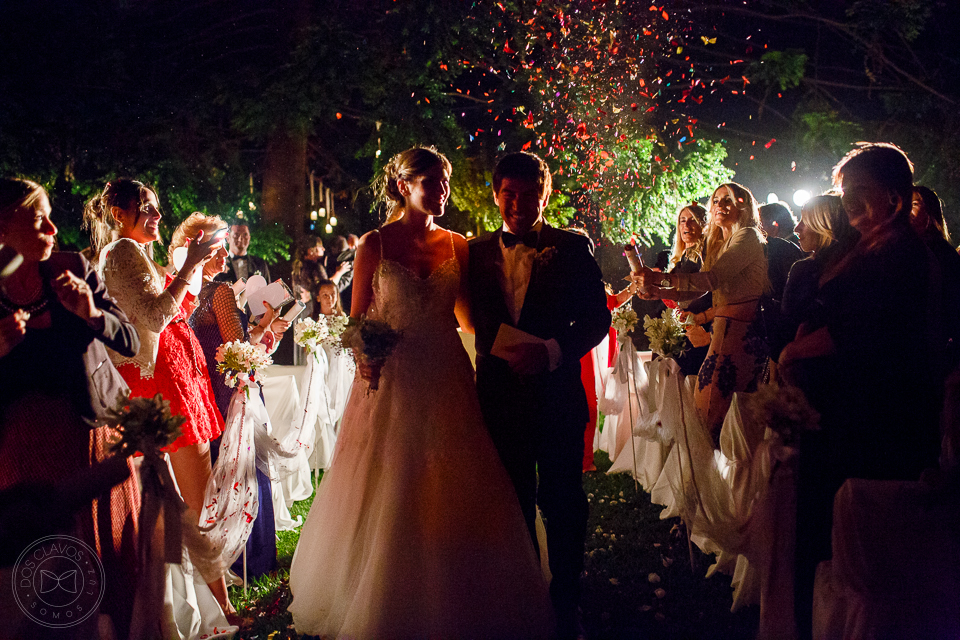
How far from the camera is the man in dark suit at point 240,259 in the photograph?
27.6ft

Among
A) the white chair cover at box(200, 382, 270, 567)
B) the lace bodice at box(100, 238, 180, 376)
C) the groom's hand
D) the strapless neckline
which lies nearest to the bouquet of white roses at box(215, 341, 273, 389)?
the white chair cover at box(200, 382, 270, 567)

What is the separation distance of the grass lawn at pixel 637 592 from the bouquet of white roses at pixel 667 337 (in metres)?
1.21

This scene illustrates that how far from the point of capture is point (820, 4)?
1369 cm

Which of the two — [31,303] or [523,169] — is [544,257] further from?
[31,303]

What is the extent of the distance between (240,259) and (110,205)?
6461 mm

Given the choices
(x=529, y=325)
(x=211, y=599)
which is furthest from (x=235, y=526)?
(x=529, y=325)

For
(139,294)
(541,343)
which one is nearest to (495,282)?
(541,343)

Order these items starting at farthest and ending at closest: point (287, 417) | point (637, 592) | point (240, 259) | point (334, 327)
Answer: point (240, 259) → point (287, 417) → point (334, 327) → point (637, 592)

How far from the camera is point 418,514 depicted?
3.06 meters

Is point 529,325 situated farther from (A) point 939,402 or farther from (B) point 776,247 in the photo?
(B) point 776,247

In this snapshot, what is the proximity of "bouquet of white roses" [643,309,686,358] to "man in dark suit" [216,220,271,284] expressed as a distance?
530 cm

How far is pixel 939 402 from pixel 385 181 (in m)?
2.64

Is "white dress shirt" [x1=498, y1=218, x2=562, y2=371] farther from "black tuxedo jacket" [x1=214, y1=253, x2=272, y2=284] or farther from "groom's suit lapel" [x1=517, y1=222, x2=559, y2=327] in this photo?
"black tuxedo jacket" [x1=214, y1=253, x2=272, y2=284]

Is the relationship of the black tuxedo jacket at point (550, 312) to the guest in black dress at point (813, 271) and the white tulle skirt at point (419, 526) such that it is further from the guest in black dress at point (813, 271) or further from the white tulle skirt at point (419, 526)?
the guest in black dress at point (813, 271)
